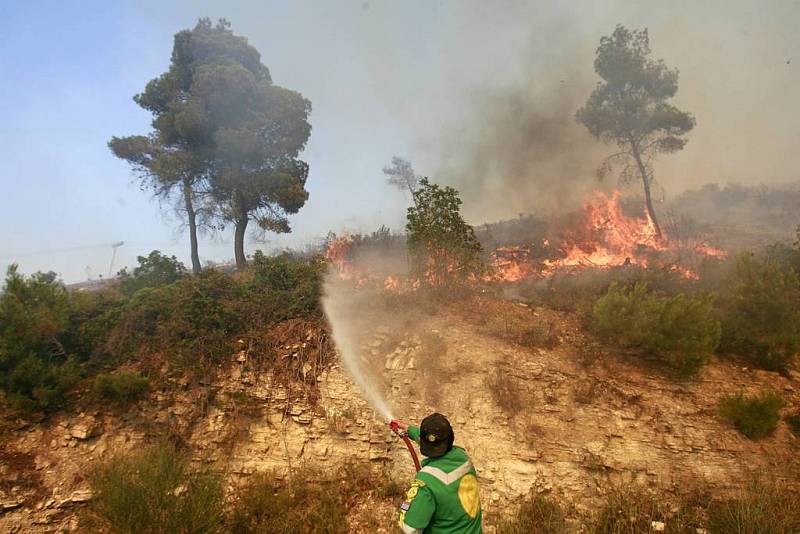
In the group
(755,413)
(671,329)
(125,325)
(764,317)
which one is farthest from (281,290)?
(764,317)

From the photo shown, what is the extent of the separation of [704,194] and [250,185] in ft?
93.3

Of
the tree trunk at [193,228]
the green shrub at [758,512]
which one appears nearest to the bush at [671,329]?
the green shrub at [758,512]

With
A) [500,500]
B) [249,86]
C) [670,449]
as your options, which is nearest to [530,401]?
[500,500]

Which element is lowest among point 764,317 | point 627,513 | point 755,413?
point 627,513

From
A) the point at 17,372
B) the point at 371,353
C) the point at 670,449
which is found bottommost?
the point at 670,449

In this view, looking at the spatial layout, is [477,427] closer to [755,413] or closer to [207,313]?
[755,413]

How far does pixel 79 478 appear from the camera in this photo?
7473 millimetres

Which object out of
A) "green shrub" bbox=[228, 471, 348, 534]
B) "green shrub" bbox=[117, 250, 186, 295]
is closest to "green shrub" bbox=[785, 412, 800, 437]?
"green shrub" bbox=[228, 471, 348, 534]

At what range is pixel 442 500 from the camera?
126 inches

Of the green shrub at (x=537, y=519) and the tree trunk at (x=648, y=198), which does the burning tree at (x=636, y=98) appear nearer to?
the tree trunk at (x=648, y=198)

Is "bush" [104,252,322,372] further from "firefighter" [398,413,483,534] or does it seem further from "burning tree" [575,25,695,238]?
"burning tree" [575,25,695,238]

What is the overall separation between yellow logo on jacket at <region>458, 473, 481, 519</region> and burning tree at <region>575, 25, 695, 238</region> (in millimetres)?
19087

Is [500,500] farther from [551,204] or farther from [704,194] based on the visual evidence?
[704,194]

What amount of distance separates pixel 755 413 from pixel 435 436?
301 inches
